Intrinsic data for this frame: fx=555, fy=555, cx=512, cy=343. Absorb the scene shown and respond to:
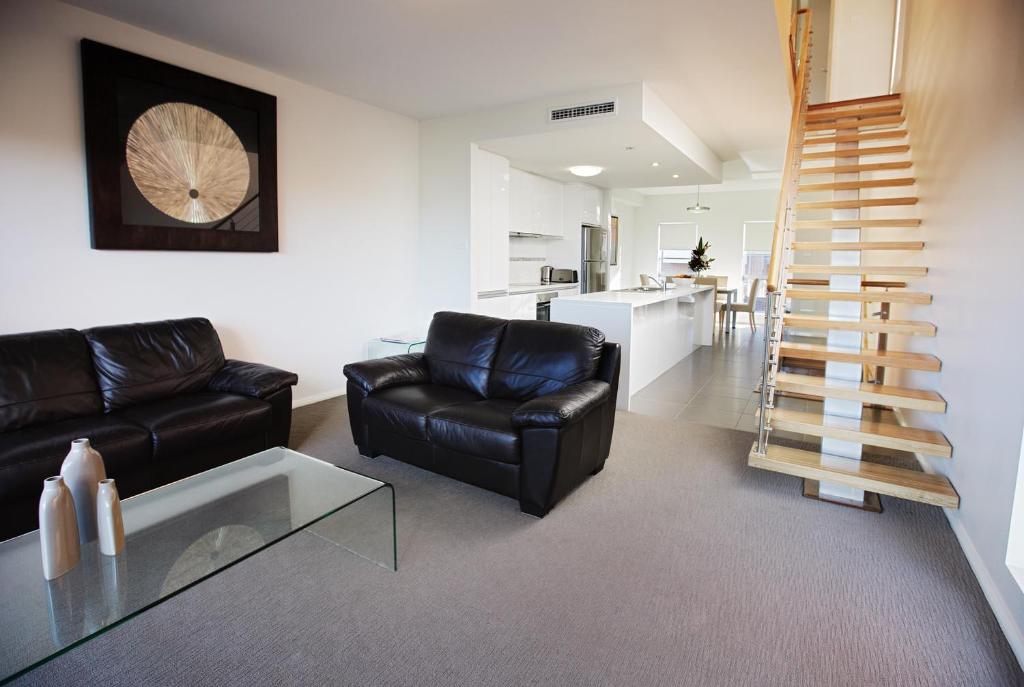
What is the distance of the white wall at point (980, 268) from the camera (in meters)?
2.18

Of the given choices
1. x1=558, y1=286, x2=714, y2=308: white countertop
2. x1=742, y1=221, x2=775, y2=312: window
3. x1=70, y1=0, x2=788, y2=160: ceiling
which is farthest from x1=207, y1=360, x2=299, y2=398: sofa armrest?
x1=742, y1=221, x2=775, y2=312: window

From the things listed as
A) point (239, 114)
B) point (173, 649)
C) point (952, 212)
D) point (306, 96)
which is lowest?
point (173, 649)

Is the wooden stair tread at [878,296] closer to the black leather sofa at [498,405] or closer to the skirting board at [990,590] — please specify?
the skirting board at [990,590]

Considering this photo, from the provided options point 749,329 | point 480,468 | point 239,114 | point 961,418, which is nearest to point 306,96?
point 239,114

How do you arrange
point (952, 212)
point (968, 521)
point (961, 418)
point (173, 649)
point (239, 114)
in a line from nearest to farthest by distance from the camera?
1. point (173, 649)
2. point (968, 521)
3. point (961, 418)
4. point (952, 212)
5. point (239, 114)

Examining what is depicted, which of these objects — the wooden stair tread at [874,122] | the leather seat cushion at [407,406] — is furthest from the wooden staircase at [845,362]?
the leather seat cushion at [407,406]

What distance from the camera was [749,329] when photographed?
9.95 metres

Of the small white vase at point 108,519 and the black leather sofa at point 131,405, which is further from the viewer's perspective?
the black leather sofa at point 131,405

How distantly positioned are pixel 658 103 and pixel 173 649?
16.9 ft

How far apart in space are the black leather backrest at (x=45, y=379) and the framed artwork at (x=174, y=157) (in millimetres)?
736

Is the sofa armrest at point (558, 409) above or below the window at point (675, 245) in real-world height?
below

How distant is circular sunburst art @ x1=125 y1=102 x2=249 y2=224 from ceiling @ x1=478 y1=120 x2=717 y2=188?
2.38 meters

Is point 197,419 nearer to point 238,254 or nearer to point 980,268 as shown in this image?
point 238,254

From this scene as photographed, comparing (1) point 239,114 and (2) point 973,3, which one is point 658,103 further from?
(1) point 239,114
